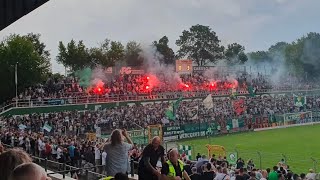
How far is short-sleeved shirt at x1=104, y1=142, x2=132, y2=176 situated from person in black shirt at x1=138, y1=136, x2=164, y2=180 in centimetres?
62

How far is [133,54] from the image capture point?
96.8 meters

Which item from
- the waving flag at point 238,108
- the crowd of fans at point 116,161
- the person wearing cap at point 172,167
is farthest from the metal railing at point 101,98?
the person wearing cap at point 172,167

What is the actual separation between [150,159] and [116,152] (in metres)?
0.86

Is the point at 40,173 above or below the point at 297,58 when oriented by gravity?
below

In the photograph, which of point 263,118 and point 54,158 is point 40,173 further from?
point 263,118

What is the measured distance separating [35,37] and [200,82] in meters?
27.3

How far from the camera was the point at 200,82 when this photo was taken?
7269 cm

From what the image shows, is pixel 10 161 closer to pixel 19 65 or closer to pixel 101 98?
pixel 101 98

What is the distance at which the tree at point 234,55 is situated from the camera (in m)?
125

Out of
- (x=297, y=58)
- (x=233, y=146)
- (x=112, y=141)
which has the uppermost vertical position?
(x=297, y=58)

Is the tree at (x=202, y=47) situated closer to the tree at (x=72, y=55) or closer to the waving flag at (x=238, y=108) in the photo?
the tree at (x=72, y=55)

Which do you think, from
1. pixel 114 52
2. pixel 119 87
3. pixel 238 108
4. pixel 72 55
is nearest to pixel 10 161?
pixel 238 108

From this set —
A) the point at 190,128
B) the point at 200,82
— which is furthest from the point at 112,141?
the point at 200,82

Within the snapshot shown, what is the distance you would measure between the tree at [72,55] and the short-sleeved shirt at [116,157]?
6807 centimetres
